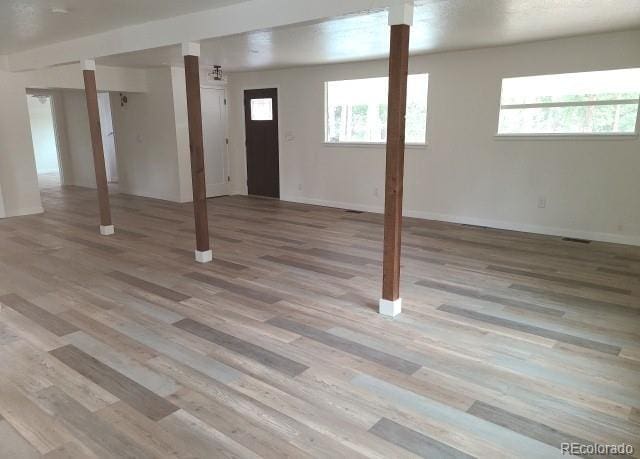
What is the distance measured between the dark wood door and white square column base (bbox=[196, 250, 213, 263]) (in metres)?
4.13

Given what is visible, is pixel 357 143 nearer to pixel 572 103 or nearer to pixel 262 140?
pixel 262 140

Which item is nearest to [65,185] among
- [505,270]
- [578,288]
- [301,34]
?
[301,34]

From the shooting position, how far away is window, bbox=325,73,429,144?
681 cm

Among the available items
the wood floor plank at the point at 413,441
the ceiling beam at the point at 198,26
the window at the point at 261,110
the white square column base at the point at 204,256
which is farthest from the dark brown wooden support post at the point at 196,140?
the window at the point at 261,110

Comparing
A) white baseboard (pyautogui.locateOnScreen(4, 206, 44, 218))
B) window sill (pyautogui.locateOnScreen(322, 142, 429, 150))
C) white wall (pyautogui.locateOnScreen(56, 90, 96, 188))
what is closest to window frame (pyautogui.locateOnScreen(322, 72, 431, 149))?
window sill (pyautogui.locateOnScreen(322, 142, 429, 150))

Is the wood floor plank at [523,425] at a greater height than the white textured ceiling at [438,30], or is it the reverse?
the white textured ceiling at [438,30]

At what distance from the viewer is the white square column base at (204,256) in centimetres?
477

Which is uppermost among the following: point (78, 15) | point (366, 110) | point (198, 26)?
point (78, 15)

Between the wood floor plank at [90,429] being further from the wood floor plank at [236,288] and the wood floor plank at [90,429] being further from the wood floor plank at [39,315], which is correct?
the wood floor plank at [236,288]

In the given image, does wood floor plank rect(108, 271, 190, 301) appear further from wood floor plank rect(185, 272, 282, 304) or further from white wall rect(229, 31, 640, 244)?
white wall rect(229, 31, 640, 244)

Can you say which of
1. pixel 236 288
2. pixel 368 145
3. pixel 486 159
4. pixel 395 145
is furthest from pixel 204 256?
pixel 486 159

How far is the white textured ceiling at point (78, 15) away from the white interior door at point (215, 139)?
11.3 feet

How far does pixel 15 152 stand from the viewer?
7238 millimetres

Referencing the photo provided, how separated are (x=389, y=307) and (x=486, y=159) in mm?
3657
